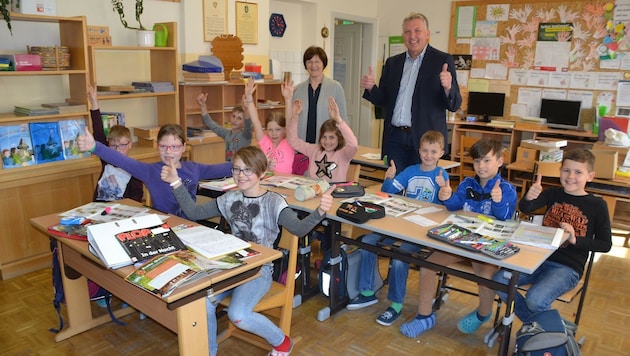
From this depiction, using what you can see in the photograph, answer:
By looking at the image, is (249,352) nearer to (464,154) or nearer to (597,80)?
(464,154)

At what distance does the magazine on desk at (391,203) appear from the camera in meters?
2.70

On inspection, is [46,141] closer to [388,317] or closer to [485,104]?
[388,317]

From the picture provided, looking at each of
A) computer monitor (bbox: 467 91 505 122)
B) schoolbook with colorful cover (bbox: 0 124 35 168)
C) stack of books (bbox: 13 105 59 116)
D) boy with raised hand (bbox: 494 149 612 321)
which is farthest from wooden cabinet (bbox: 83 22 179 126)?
computer monitor (bbox: 467 91 505 122)

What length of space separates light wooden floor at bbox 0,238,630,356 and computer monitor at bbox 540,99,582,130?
3.21m

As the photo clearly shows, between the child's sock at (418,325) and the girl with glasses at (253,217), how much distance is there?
0.68 meters

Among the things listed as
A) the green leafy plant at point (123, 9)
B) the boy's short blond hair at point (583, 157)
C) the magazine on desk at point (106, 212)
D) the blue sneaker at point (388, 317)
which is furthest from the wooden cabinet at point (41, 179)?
the boy's short blond hair at point (583, 157)

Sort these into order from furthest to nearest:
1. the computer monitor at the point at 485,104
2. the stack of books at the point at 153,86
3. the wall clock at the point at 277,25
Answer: the computer monitor at the point at 485,104 < the wall clock at the point at 277,25 < the stack of books at the point at 153,86

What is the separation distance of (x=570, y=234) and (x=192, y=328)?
5.92 feet

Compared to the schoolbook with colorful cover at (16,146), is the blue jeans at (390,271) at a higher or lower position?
lower

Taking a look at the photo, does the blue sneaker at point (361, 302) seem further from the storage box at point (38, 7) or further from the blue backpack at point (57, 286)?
the storage box at point (38, 7)

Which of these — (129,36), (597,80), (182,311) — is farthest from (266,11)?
(182,311)

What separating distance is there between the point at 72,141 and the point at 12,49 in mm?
786

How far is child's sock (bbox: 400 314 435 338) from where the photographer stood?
Answer: 9.03ft

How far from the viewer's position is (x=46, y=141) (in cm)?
364
